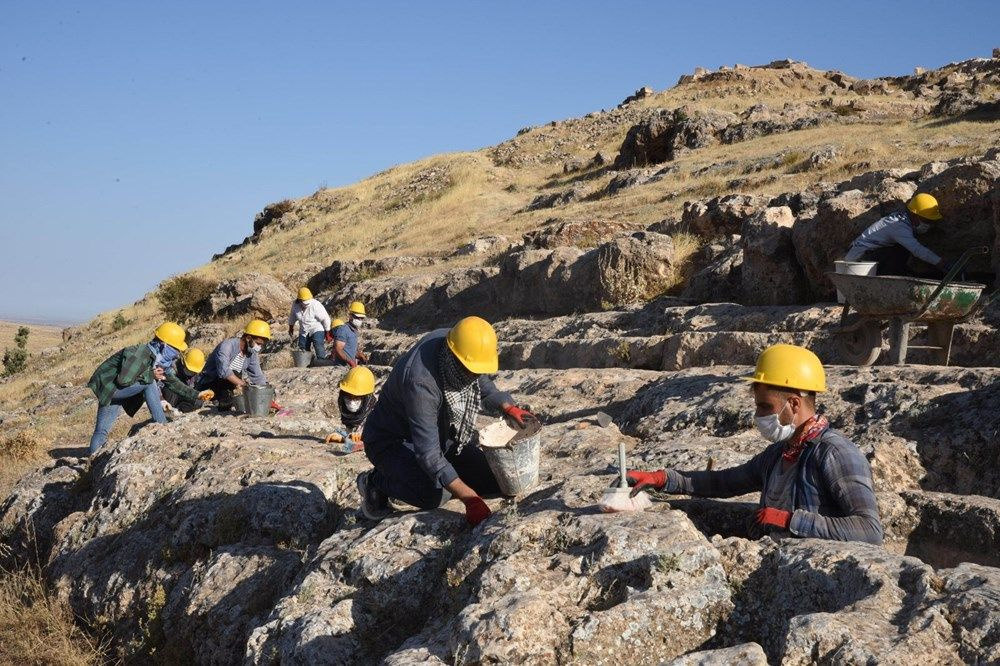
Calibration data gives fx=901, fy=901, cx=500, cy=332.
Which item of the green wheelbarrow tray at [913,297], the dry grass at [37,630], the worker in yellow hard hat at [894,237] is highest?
the worker in yellow hard hat at [894,237]

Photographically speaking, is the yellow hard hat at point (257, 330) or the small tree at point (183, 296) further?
the small tree at point (183, 296)

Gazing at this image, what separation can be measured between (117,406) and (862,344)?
26.2 ft

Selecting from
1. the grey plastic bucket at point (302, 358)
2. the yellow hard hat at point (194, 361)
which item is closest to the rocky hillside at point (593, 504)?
the yellow hard hat at point (194, 361)

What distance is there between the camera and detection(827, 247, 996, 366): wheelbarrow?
26.0 ft

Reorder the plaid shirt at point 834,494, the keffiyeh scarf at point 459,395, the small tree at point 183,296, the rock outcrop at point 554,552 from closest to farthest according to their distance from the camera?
1. the rock outcrop at point 554,552
2. the plaid shirt at point 834,494
3. the keffiyeh scarf at point 459,395
4. the small tree at point 183,296

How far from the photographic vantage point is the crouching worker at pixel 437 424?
4.81 m

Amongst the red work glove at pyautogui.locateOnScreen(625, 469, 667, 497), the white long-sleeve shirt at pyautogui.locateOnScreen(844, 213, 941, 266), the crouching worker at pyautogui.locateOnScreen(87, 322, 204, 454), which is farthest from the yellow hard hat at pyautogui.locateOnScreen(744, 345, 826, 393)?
the crouching worker at pyautogui.locateOnScreen(87, 322, 204, 454)

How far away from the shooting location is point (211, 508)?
6.60 meters

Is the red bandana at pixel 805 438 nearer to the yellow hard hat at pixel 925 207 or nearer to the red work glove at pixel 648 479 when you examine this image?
the red work glove at pixel 648 479

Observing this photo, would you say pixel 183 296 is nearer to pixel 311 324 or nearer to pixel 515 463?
pixel 311 324

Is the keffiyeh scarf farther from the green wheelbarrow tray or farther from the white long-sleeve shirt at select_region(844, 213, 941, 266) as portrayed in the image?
the white long-sleeve shirt at select_region(844, 213, 941, 266)

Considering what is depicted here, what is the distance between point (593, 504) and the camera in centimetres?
460

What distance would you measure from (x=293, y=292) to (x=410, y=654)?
2373 centimetres

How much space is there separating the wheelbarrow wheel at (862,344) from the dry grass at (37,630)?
6.90 m
